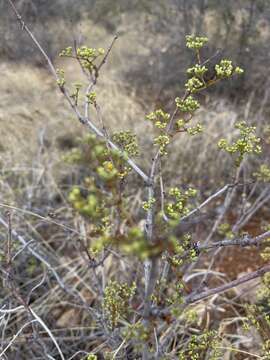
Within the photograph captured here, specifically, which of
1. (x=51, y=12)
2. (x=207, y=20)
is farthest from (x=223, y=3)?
(x=51, y=12)

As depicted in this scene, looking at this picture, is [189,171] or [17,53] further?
[17,53]

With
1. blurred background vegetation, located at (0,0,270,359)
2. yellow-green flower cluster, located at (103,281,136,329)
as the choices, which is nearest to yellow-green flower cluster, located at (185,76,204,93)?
yellow-green flower cluster, located at (103,281,136,329)

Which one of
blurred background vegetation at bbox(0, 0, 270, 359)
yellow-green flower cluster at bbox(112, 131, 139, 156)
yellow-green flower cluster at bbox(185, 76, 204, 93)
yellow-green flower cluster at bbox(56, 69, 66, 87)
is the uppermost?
yellow-green flower cluster at bbox(185, 76, 204, 93)

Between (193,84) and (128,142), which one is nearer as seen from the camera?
(193,84)

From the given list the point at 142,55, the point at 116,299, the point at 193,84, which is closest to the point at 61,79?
the point at 193,84

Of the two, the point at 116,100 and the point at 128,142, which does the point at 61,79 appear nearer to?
the point at 128,142

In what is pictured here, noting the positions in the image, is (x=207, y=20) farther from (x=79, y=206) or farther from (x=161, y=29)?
(x=79, y=206)

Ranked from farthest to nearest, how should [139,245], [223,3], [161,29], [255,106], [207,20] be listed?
[161,29] → [207,20] → [223,3] → [255,106] → [139,245]

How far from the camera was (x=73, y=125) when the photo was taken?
154 inches

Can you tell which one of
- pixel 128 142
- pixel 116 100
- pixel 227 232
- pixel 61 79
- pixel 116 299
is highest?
pixel 61 79

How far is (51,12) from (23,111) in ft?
5.14

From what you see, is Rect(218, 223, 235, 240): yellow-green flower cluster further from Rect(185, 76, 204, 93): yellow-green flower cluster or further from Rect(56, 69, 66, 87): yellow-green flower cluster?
Rect(56, 69, 66, 87): yellow-green flower cluster

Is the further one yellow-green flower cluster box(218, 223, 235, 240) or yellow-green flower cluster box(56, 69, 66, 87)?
yellow-green flower cluster box(218, 223, 235, 240)

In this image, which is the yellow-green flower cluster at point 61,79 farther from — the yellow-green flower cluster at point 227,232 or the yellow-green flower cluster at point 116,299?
the yellow-green flower cluster at point 227,232
